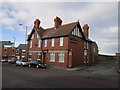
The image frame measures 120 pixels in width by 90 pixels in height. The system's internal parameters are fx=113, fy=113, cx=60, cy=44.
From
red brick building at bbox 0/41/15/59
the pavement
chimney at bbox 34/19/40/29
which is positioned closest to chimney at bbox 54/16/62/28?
chimney at bbox 34/19/40/29

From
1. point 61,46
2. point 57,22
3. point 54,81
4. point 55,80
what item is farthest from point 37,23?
point 54,81

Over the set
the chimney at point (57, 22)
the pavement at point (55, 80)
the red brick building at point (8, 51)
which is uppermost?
the chimney at point (57, 22)

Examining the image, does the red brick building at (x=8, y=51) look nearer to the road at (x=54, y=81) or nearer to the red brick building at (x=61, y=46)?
the red brick building at (x=61, y=46)

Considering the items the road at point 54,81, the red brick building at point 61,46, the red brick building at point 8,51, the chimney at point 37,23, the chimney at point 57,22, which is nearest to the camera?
the road at point 54,81

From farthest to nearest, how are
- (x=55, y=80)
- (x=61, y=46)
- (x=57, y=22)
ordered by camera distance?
1. (x=57, y=22)
2. (x=61, y=46)
3. (x=55, y=80)

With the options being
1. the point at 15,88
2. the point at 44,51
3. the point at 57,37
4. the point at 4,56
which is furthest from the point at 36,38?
the point at 4,56

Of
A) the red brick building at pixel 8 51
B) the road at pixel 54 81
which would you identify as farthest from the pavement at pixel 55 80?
the red brick building at pixel 8 51

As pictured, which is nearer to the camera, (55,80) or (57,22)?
(55,80)

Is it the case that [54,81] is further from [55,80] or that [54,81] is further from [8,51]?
[8,51]

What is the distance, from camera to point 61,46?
24.4 m

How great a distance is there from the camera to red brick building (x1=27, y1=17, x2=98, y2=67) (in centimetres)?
2353

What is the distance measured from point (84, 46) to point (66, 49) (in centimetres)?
781

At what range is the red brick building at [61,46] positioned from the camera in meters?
23.5

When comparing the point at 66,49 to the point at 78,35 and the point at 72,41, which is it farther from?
the point at 78,35
